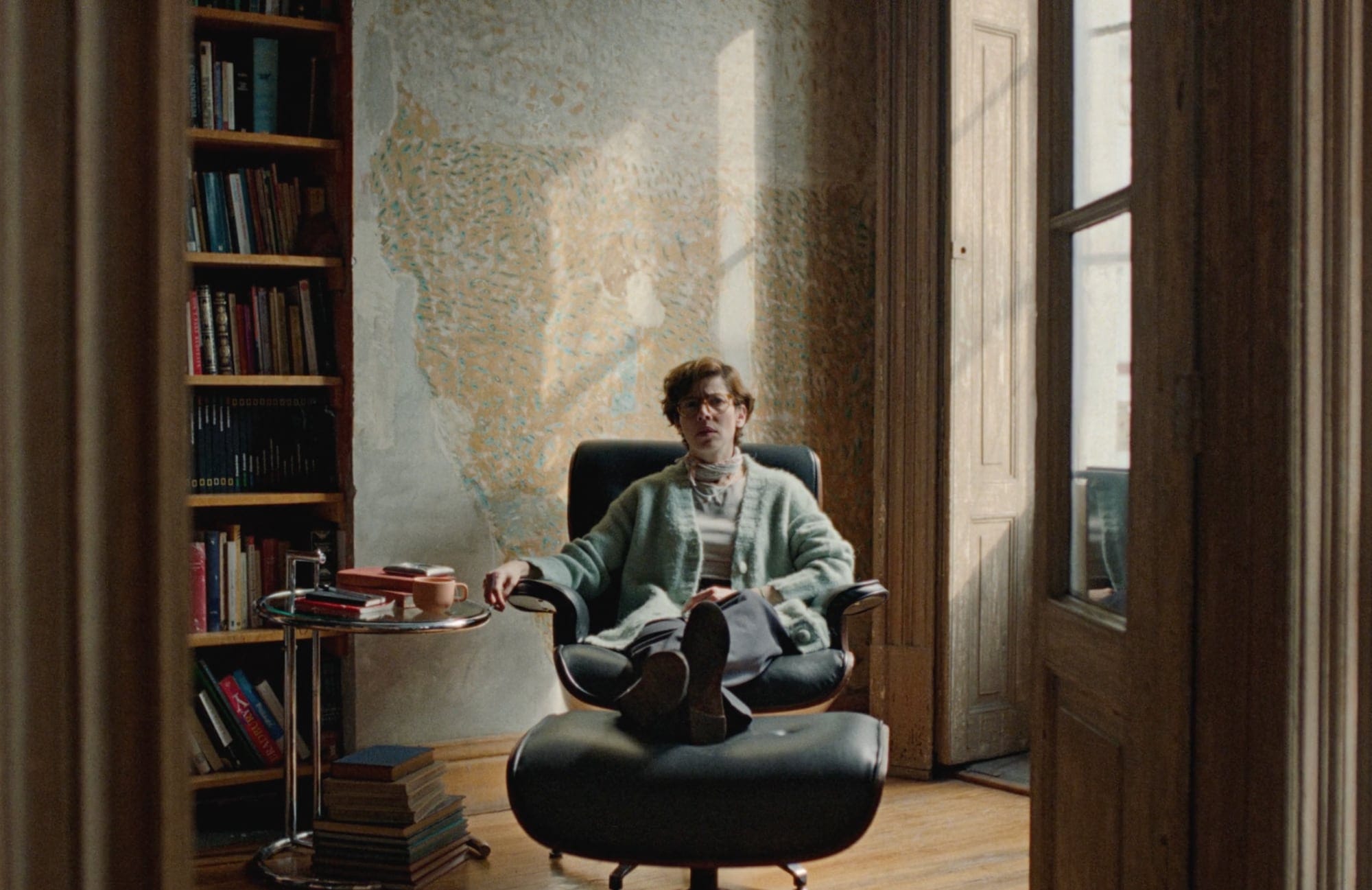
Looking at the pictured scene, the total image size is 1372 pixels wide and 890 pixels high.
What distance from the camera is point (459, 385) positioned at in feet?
10.8

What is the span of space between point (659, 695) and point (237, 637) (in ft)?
4.77

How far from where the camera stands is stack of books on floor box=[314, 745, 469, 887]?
2.55m

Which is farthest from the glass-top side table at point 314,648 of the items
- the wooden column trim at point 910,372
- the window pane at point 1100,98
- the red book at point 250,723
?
the window pane at point 1100,98

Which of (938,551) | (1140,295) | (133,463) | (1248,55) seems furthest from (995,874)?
(133,463)

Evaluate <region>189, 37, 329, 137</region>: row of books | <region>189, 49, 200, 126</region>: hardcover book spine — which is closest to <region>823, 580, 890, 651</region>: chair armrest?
<region>189, 37, 329, 137</region>: row of books

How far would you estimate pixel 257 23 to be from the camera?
Result: 3.05 meters

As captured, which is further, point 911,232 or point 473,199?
point 911,232

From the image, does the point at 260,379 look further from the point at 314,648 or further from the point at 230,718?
the point at 230,718

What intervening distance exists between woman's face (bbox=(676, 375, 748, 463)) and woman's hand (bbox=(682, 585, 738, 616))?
409 mm

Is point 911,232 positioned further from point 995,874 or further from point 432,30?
point 995,874

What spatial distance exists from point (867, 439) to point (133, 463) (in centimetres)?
336

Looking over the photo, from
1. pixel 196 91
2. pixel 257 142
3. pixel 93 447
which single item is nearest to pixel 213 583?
pixel 257 142

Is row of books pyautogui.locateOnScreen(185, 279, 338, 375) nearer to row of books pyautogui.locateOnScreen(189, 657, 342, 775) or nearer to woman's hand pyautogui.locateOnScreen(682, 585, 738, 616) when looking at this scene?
row of books pyautogui.locateOnScreen(189, 657, 342, 775)

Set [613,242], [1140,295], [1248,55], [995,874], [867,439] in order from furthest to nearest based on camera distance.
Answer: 1. [867,439]
2. [613,242]
3. [995,874]
4. [1140,295]
5. [1248,55]
